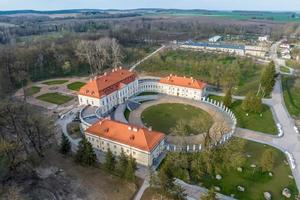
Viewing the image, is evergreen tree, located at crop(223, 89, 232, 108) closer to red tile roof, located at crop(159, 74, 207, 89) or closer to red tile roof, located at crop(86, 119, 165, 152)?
red tile roof, located at crop(159, 74, 207, 89)

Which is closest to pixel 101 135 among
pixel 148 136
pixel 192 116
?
pixel 148 136

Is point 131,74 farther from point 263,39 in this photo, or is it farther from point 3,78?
point 263,39

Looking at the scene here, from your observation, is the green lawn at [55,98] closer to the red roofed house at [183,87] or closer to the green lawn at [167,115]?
the green lawn at [167,115]

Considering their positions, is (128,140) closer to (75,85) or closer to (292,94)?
(75,85)

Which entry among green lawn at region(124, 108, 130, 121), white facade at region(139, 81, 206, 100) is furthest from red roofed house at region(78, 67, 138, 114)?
white facade at region(139, 81, 206, 100)

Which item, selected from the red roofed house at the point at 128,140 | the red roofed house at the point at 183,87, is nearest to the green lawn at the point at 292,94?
the red roofed house at the point at 183,87

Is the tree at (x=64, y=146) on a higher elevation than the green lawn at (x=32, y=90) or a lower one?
higher
